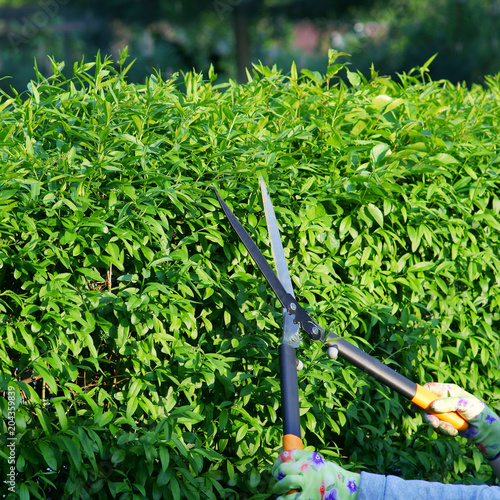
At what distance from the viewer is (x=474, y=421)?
5.74 feet

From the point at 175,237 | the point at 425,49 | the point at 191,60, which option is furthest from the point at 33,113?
the point at 191,60

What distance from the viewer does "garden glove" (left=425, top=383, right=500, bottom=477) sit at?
1.72 meters

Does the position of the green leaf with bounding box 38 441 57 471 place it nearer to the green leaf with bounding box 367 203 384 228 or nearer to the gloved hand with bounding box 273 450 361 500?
the gloved hand with bounding box 273 450 361 500

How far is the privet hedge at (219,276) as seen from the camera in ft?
5.82

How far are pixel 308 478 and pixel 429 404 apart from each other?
1.74ft

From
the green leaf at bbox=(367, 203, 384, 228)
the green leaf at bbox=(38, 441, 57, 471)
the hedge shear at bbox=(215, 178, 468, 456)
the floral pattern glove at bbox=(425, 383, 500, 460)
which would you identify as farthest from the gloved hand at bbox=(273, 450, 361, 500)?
the green leaf at bbox=(367, 203, 384, 228)

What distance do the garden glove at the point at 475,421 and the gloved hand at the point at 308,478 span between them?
428 mm

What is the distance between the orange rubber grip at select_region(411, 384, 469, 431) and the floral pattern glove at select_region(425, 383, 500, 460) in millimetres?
13

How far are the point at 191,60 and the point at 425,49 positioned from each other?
554 cm

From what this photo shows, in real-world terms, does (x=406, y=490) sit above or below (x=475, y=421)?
below

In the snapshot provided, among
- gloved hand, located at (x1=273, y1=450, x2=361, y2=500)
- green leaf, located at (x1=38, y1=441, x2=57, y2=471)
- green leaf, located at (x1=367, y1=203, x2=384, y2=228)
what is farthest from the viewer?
green leaf, located at (x1=367, y1=203, x2=384, y2=228)

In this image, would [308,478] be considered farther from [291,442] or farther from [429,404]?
[429,404]

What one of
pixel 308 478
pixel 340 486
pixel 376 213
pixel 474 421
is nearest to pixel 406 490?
pixel 340 486

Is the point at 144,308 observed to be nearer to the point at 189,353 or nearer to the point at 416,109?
the point at 189,353
